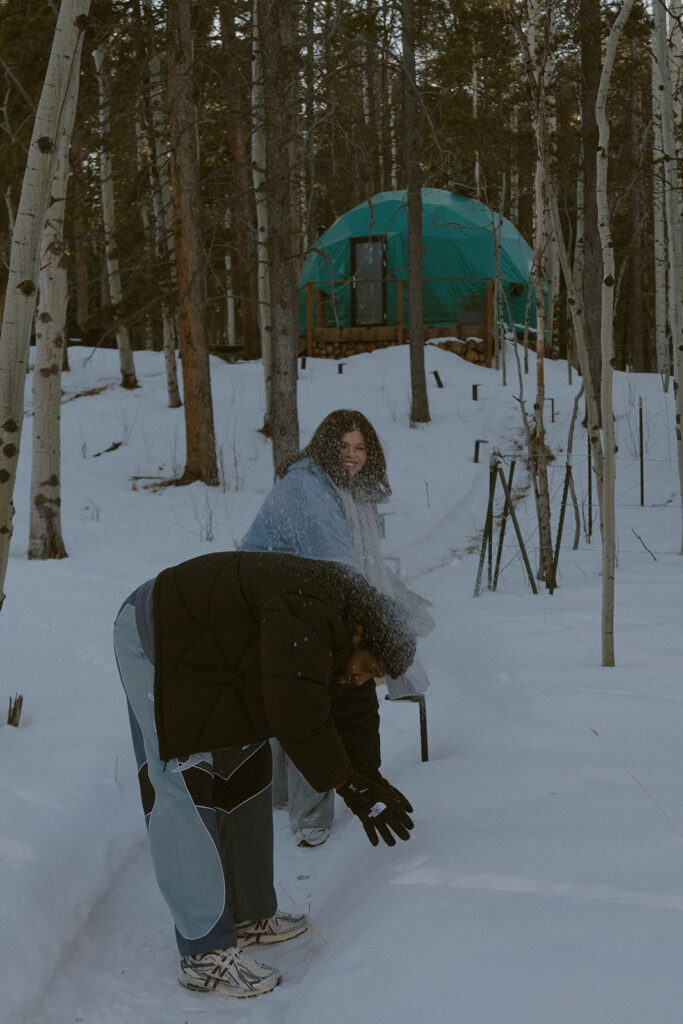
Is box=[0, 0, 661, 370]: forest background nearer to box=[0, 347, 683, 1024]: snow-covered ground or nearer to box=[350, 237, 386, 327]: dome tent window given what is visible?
box=[0, 347, 683, 1024]: snow-covered ground

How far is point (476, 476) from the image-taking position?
12562 millimetres

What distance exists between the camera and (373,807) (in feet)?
8.79

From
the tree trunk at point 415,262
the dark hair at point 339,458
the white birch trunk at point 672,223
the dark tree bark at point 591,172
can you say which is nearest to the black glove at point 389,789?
the dark hair at point 339,458

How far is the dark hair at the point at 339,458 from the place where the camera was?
13.1ft

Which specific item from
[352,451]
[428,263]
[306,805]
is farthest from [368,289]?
[306,805]

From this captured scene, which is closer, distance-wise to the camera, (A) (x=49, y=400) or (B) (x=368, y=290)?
(A) (x=49, y=400)

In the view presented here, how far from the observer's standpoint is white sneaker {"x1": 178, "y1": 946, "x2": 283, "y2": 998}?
279 cm

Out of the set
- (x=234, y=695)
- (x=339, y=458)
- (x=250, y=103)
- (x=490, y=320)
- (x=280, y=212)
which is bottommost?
(x=234, y=695)

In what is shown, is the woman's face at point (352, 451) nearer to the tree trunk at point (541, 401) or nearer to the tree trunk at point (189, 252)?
the tree trunk at point (541, 401)

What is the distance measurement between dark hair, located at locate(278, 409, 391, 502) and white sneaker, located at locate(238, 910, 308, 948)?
1.68 metres

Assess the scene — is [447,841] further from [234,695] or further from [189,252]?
[189,252]

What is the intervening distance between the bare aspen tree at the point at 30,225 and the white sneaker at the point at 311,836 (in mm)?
1751

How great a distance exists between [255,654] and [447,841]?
93 cm

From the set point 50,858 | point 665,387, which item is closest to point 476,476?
point 665,387
